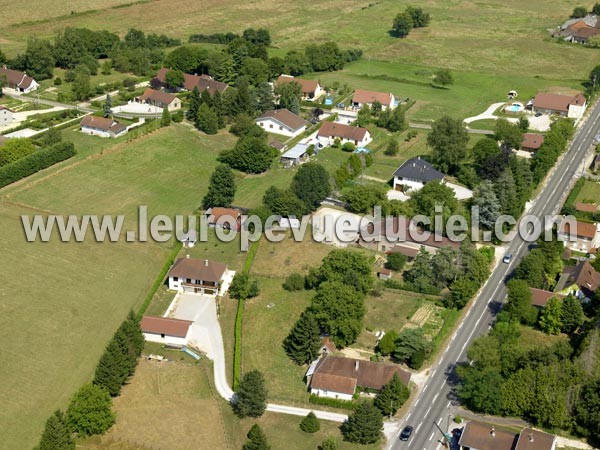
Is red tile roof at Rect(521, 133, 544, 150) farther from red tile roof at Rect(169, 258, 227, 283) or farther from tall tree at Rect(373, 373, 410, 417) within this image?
tall tree at Rect(373, 373, 410, 417)

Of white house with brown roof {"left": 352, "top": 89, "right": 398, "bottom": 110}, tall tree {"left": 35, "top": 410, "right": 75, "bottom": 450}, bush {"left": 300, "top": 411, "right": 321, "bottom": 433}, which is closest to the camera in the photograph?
tall tree {"left": 35, "top": 410, "right": 75, "bottom": 450}

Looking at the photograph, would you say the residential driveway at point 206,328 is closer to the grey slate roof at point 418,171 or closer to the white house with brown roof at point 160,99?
the grey slate roof at point 418,171

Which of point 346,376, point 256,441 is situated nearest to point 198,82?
point 346,376

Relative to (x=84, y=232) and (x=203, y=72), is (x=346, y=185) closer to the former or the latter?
(x=84, y=232)

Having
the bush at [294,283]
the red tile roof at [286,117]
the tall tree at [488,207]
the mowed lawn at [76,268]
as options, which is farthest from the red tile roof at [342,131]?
the bush at [294,283]

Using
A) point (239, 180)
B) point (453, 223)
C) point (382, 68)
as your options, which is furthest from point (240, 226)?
point (382, 68)

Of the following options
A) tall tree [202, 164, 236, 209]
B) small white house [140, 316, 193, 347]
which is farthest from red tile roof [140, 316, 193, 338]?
tall tree [202, 164, 236, 209]
